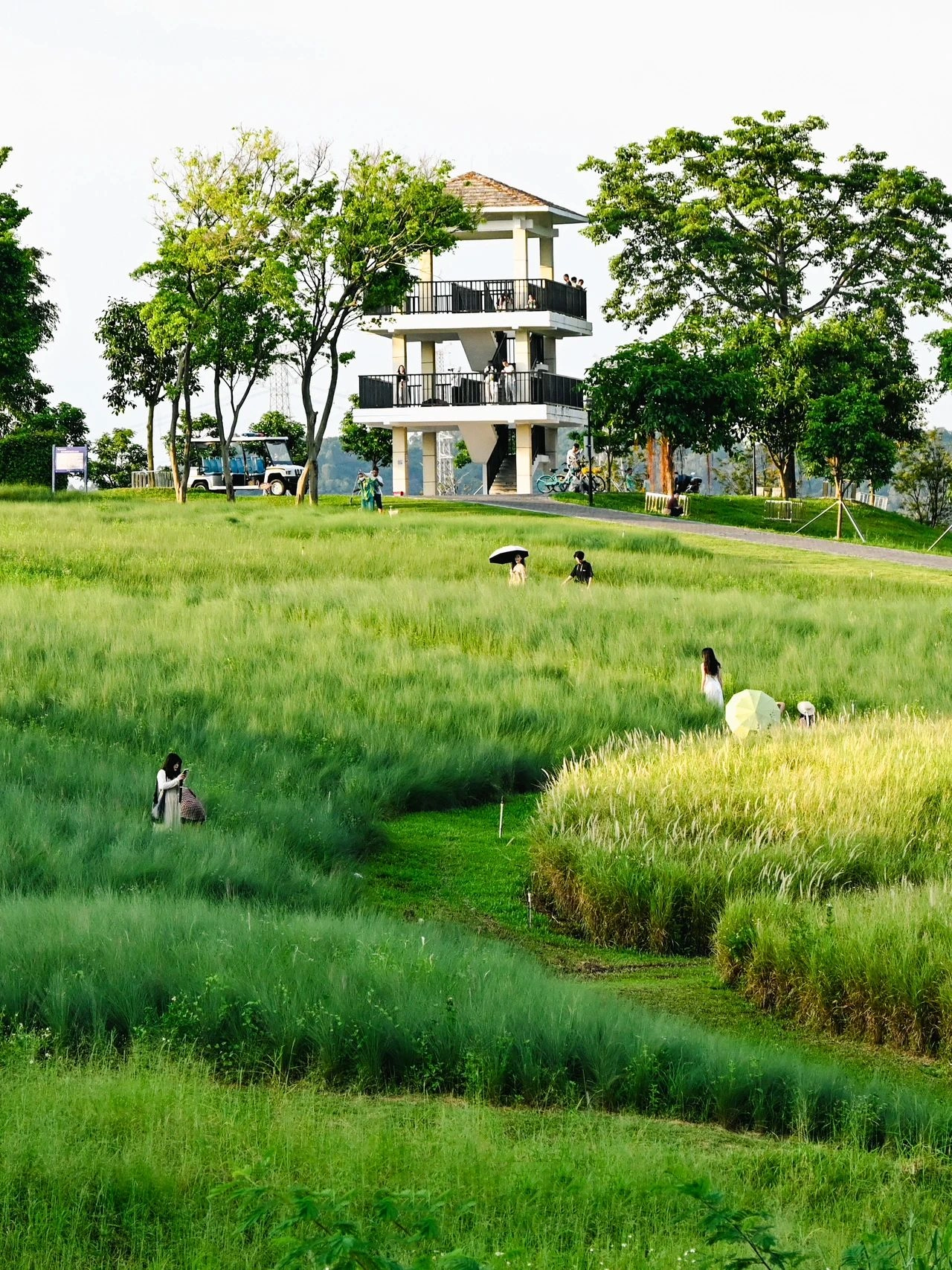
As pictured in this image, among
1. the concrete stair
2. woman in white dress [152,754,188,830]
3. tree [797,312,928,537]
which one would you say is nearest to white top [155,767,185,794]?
woman in white dress [152,754,188,830]

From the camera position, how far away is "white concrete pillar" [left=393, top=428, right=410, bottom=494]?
61.2 metres

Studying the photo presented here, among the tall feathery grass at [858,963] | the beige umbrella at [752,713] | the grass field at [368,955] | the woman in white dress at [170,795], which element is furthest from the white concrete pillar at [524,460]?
the tall feathery grass at [858,963]

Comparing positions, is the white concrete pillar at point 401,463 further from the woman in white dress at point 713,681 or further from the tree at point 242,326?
the woman in white dress at point 713,681

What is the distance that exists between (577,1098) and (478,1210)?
5.45 feet

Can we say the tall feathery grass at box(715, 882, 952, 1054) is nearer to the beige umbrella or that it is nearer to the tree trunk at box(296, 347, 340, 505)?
the beige umbrella

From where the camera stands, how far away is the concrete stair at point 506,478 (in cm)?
6303

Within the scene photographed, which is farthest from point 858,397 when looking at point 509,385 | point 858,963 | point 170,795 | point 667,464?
point 858,963

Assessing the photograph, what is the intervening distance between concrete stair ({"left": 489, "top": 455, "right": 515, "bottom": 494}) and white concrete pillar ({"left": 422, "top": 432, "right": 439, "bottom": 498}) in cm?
239

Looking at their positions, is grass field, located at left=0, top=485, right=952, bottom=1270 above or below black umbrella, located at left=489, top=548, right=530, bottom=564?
below

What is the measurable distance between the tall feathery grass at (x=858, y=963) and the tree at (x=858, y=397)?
131 ft

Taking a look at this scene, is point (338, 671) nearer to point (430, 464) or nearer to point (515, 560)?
point (515, 560)

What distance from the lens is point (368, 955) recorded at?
839 cm

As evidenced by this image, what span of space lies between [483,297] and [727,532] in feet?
58.4

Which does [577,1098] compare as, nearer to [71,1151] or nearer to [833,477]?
[71,1151]
